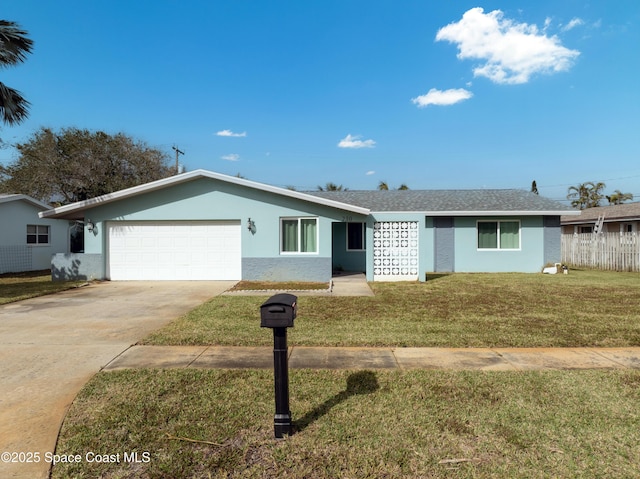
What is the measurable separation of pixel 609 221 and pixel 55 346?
26234mm

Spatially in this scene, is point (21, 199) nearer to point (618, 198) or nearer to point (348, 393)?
point (348, 393)

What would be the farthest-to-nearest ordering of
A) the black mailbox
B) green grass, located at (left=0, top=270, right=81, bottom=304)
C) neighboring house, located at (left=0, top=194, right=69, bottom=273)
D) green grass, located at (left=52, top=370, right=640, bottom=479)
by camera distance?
neighboring house, located at (left=0, top=194, right=69, bottom=273)
green grass, located at (left=0, top=270, right=81, bottom=304)
the black mailbox
green grass, located at (left=52, top=370, right=640, bottom=479)

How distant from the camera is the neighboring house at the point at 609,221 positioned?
2062cm

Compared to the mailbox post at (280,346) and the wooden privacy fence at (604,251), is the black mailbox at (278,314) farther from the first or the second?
the wooden privacy fence at (604,251)

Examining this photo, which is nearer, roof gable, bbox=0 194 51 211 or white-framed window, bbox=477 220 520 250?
white-framed window, bbox=477 220 520 250

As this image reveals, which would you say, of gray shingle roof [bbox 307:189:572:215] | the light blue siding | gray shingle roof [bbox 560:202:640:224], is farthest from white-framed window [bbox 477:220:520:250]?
gray shingle roof [bbox 560:202:640:224]

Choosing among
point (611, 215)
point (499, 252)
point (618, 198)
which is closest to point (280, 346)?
point (499, 252)

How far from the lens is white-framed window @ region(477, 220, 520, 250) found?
56.9 feet

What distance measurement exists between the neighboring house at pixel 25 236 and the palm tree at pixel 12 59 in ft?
21.0

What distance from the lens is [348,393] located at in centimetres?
408

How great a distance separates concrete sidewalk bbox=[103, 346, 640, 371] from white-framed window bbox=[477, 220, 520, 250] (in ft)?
40.0

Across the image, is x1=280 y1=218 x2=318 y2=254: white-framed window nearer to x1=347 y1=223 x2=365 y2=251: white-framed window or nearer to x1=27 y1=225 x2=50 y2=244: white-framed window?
x1=347 y1=223 x2=365 y2=251: white-framed window

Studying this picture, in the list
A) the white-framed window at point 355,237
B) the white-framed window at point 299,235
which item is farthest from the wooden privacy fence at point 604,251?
the white-framed window at point 299,235

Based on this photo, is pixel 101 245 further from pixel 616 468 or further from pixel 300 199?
pixel 616 468
